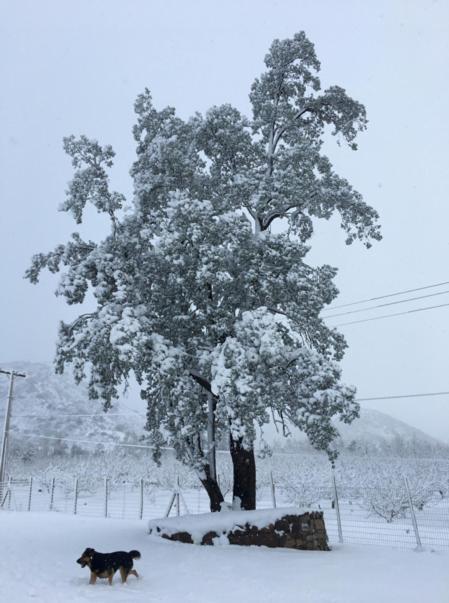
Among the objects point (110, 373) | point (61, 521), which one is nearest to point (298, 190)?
point (110, 373)

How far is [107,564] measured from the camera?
7820mm

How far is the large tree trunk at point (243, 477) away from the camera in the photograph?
1352 cm

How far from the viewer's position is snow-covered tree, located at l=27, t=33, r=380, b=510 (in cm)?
1175

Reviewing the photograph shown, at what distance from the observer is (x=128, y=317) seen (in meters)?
11.8

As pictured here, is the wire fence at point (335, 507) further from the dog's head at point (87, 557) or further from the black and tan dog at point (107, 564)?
the dog's head at point (87, 557)

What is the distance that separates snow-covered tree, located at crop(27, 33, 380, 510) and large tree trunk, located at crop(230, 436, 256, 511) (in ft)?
0.12

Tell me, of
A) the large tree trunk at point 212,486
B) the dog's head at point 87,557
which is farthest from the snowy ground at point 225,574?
the large tree trunk at point 212,486

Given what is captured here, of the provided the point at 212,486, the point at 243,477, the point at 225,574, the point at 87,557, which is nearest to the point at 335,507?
the point at 243,477

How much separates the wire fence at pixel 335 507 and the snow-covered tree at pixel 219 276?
326 centimetres

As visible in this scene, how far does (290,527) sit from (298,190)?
28.5 feet

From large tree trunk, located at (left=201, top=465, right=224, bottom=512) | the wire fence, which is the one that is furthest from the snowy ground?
the wire fence

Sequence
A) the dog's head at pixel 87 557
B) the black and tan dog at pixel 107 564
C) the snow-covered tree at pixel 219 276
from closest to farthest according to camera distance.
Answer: the black and tan dog at pixel 107 564 < the dog's head at pixel 87 557 < the snow-covered tree at pixel 219 276

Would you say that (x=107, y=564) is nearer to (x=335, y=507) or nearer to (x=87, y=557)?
(x=87, y=557)

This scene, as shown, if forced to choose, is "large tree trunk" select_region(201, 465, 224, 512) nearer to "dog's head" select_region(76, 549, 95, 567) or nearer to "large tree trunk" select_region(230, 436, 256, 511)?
"large tree trunk" select_region(230, 436, 256, 511)
